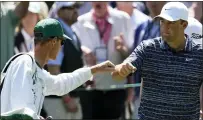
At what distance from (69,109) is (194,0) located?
218 centimetres

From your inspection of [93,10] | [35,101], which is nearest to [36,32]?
[35,101]

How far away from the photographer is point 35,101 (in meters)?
6.32

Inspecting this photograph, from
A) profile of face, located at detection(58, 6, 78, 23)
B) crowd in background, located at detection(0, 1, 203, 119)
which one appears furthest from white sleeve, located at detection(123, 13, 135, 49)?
profile of face, located at detection(58, 6, 78, 23)

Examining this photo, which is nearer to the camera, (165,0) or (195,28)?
(195,28)

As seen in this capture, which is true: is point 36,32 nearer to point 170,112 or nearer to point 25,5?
point 170,112

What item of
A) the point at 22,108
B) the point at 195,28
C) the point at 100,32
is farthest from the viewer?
the point at 100,32

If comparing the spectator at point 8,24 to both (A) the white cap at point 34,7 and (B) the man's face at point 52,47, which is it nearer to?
(A) the white cap at point 34,7

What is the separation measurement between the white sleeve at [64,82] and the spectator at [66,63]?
117 inches

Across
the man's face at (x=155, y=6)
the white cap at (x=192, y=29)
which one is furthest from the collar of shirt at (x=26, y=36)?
the white cap at (x=192, y=29)

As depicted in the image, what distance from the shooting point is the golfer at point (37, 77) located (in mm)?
6055

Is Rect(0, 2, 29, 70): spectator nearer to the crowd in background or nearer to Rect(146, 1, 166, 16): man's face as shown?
the crowd in background

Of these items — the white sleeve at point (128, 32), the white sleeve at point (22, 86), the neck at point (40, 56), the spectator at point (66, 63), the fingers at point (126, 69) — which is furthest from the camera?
the white sleeve at point (128, 32)

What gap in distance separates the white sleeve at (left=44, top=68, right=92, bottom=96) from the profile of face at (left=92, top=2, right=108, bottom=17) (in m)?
3.52

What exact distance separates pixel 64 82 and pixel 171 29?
1086mm
